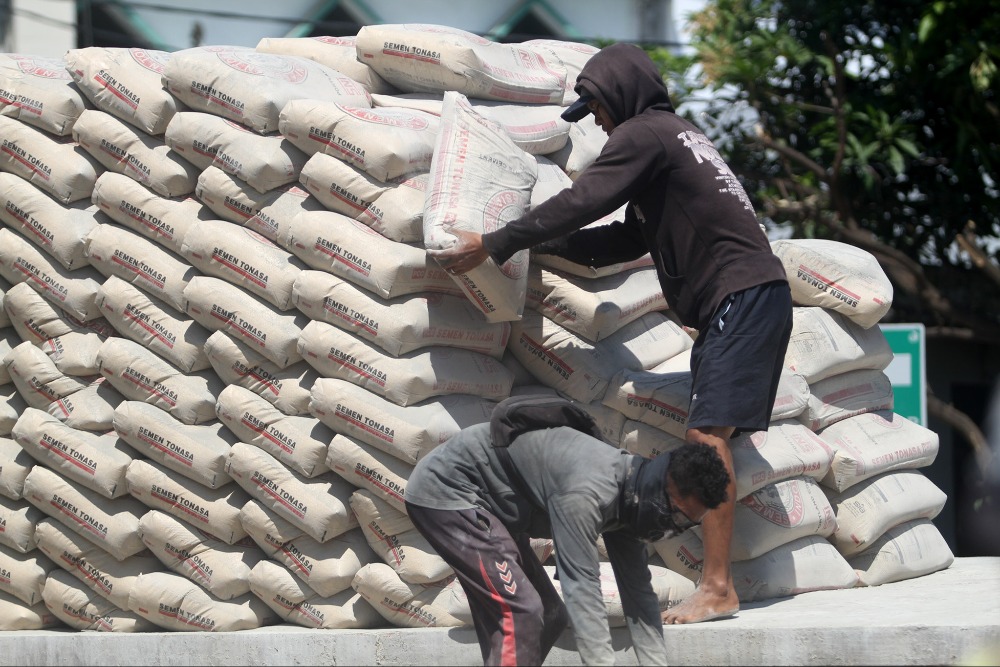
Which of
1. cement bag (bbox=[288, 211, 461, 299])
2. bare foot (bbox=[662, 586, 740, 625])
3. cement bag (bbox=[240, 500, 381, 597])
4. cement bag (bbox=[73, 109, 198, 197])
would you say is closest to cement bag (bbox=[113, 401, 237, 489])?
cement bag (bbox=[240, 500, 381, 597])

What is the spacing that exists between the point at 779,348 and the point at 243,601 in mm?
2003

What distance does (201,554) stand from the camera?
4.06m

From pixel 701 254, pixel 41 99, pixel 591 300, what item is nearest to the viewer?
pixel 701 254

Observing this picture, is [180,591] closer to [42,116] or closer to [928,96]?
[42,116]

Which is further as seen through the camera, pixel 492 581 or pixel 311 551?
pixel 311 551

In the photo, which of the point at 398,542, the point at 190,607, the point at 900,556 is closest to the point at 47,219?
the point at 190,607

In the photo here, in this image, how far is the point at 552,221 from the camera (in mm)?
3641

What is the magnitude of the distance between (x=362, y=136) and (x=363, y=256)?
412 mm

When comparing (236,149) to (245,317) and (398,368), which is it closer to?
(245,317)

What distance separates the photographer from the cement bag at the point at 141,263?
4199 millimetres

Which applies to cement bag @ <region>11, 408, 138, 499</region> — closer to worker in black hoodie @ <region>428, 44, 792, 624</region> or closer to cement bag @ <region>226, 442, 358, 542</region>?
cement bag @ <region>226, 442, 358, 542</region>

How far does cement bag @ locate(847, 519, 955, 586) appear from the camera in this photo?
425 centimetres

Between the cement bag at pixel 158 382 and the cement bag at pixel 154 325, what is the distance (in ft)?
0.14

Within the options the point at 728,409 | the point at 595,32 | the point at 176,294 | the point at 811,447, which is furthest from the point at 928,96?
the point at 595,32
